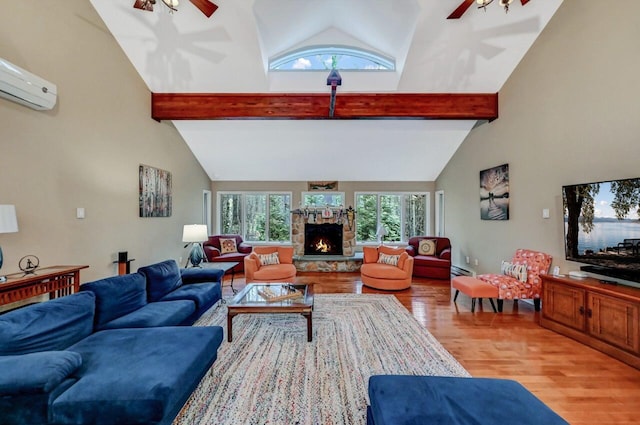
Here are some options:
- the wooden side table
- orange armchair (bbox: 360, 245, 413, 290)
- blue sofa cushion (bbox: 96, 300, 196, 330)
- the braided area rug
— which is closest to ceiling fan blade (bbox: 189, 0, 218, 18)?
the wooden side table

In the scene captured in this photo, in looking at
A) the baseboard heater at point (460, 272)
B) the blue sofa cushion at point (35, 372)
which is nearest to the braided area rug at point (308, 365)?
the blue sofa cushion at point (35, 372)

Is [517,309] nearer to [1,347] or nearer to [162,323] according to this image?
[162,323]

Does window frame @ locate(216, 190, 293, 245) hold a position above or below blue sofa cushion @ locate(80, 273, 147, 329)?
above

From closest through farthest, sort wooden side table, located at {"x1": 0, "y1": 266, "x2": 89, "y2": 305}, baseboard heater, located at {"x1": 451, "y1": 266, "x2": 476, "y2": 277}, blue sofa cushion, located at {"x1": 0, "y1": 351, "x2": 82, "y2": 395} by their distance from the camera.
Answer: blue sofa cushion, located at {"x1": 0, "y1": 351, "x2": 82, "y2": 395}, wooden side table, located at {"x1": 0, "y1": 266, "x2": 89, "y2": 305}, baseboard heater, located at {"x1": 451, "y1": 266, "x2": 476, "y2": 277}

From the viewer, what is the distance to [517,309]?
163 inches

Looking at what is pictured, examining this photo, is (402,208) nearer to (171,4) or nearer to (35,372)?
(171,4)

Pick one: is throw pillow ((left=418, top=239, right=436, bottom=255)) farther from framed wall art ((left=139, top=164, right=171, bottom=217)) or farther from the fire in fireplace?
framed wall art ((left=139, top=164, right=171, bottom=217))

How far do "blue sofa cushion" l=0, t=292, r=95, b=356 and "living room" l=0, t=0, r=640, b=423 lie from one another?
1.11 metres

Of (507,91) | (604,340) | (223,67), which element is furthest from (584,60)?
(223,67)

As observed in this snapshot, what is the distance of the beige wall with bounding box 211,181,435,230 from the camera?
26.4 feet

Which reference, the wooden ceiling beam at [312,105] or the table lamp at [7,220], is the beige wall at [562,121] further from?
the table lamp at [7,220]

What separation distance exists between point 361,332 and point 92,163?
13.5ft

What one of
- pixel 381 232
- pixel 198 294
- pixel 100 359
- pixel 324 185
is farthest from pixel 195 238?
pixel 381 232

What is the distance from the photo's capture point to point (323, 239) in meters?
7.90
